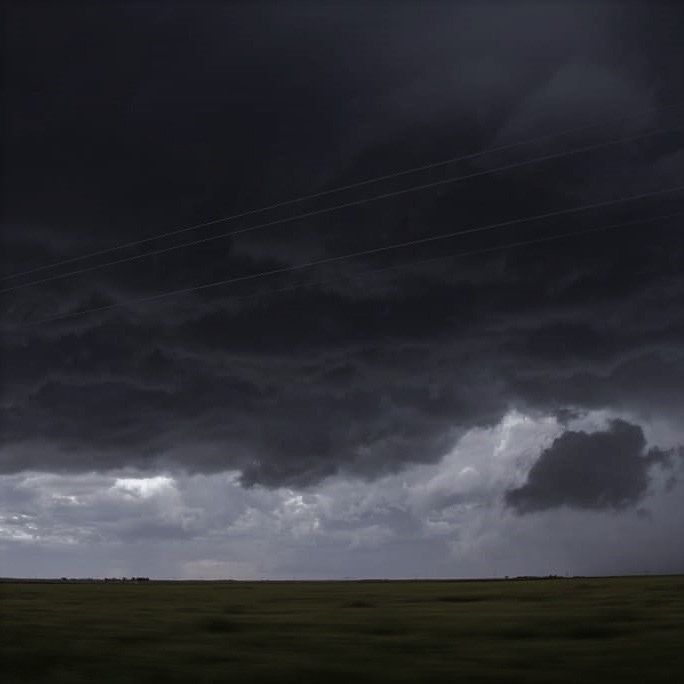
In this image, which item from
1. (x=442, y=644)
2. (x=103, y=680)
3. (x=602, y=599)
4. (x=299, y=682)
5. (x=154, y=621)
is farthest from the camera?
(x=602, y=599)

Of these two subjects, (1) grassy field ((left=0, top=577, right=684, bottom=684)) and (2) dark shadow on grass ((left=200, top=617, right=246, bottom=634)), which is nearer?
(1) grassy field ((left=0, top=577, right=684, bottom=684))

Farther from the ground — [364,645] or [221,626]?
[221,626]

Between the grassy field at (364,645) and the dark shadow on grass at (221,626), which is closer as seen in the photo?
the grassy field at (364,645)

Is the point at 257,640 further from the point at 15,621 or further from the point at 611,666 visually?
the point at 15,621

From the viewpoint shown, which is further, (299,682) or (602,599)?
(602,599)

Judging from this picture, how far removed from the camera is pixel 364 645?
12477 millimetres

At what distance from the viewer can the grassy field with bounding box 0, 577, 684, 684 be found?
10.1 m

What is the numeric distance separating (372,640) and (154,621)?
6.95 metres

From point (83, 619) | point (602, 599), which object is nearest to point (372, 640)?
point (83, 619)

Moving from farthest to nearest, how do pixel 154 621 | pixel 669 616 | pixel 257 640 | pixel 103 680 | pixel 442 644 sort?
pixel 154 621 < pixel 669 616 < pixel 257 640 < pixel 442 644 < pixel 103 680

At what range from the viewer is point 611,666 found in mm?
10055

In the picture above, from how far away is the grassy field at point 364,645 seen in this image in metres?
10.1

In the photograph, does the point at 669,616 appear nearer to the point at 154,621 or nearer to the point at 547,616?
the point at 547,616

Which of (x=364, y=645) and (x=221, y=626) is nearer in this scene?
(x=364, y=645)
